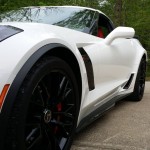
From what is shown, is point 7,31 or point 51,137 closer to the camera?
point 7,31

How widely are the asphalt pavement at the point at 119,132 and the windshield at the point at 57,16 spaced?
1048 mm

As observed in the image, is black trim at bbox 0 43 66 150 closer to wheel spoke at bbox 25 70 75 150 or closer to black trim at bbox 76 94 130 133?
wheel spoke at bbox 25 70 75 150

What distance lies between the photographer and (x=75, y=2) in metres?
12.5

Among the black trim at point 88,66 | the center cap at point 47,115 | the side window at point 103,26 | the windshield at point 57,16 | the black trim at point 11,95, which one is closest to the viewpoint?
the black trim at point 11,95

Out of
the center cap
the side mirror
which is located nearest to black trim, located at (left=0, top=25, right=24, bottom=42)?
the center cap

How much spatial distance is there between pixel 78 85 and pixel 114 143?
762 millimetres

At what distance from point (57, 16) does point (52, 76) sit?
1.25 metres

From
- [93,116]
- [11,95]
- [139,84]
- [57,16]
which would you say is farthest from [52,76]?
[139,84]

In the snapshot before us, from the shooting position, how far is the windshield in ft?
11.8

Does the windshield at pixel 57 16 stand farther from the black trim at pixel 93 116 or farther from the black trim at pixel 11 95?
the black trim at pixel 11 95

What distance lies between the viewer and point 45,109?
2.48 m

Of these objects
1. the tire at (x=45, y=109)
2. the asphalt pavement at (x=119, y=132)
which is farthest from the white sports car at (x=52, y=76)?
the asphalt pavement at (x=119, y=132)

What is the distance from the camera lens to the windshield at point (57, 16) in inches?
141

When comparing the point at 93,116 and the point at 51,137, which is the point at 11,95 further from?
the point at 93,116
